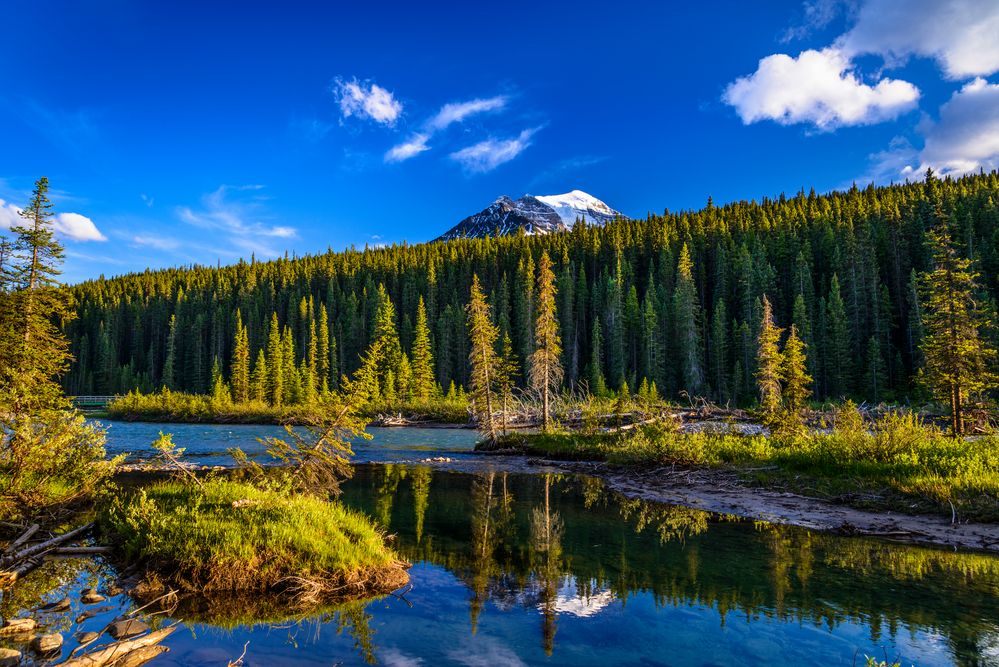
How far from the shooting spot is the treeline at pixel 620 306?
77.2 m

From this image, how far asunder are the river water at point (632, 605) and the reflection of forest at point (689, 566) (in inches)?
1.8

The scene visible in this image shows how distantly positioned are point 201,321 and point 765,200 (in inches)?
5333

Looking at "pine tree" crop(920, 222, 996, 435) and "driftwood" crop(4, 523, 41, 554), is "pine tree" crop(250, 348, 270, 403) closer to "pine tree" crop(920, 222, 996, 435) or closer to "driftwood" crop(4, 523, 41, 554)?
"driftwood" crop(4, 523, 41, 554)

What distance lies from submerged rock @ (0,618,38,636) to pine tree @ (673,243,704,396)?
7932 centimetres

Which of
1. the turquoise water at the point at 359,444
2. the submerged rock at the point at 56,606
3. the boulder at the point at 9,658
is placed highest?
the boulder at the point at 9,658

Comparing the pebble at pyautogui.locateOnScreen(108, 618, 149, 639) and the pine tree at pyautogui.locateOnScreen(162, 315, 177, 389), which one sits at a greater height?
the pine tree at pyautogui.locateOnScreen(162, 315, 177, 389)

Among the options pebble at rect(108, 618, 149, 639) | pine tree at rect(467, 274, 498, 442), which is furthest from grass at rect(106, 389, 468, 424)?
pebble at rect(108, 618, 149, 639)

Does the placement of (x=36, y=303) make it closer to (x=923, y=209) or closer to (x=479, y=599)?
(x=479, y=599)

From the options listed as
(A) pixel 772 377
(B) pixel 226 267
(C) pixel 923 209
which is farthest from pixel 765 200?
(B) pixel 226 267

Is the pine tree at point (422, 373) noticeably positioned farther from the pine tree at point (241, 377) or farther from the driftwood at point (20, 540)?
the driftwood at point (20, 540)

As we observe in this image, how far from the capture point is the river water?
8.17 metres

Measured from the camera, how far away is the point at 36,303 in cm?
2095

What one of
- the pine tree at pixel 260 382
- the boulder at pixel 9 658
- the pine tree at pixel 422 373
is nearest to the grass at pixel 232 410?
the pine tree at pixel 422 373

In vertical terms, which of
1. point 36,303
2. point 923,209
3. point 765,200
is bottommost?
point 36,303
